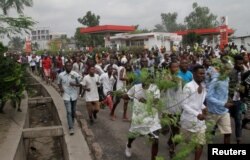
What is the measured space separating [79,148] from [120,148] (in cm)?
84

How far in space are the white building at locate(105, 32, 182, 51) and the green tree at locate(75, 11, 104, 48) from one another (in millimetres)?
8247

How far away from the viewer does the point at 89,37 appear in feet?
196

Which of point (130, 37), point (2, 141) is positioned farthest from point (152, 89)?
point (130, 37)

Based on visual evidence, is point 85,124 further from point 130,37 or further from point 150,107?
point 130,37

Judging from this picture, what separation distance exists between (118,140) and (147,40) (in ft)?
132

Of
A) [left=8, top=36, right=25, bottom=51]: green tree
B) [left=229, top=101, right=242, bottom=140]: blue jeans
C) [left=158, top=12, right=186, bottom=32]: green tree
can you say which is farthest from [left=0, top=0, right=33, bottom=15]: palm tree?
[left=158, top=12, right=186, bottom=32]: green tree

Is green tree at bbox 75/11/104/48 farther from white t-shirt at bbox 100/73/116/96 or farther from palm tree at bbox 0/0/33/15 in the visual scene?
white t-shirt at bbox 100/73/116/96

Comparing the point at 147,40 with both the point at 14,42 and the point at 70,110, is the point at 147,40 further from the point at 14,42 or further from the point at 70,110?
the point at 70,110

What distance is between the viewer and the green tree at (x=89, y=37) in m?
59.5

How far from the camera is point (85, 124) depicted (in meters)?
→ 10.3

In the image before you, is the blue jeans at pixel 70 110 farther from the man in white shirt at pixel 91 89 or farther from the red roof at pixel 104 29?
the red roof at pixel 104 29

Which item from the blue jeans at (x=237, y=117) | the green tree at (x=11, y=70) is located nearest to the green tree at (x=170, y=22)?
the green tree at (x=11, y=70)

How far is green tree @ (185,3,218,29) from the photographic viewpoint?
3150 inches

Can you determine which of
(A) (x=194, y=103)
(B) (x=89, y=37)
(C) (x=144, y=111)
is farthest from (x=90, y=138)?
(B) (x=89, y=37)
